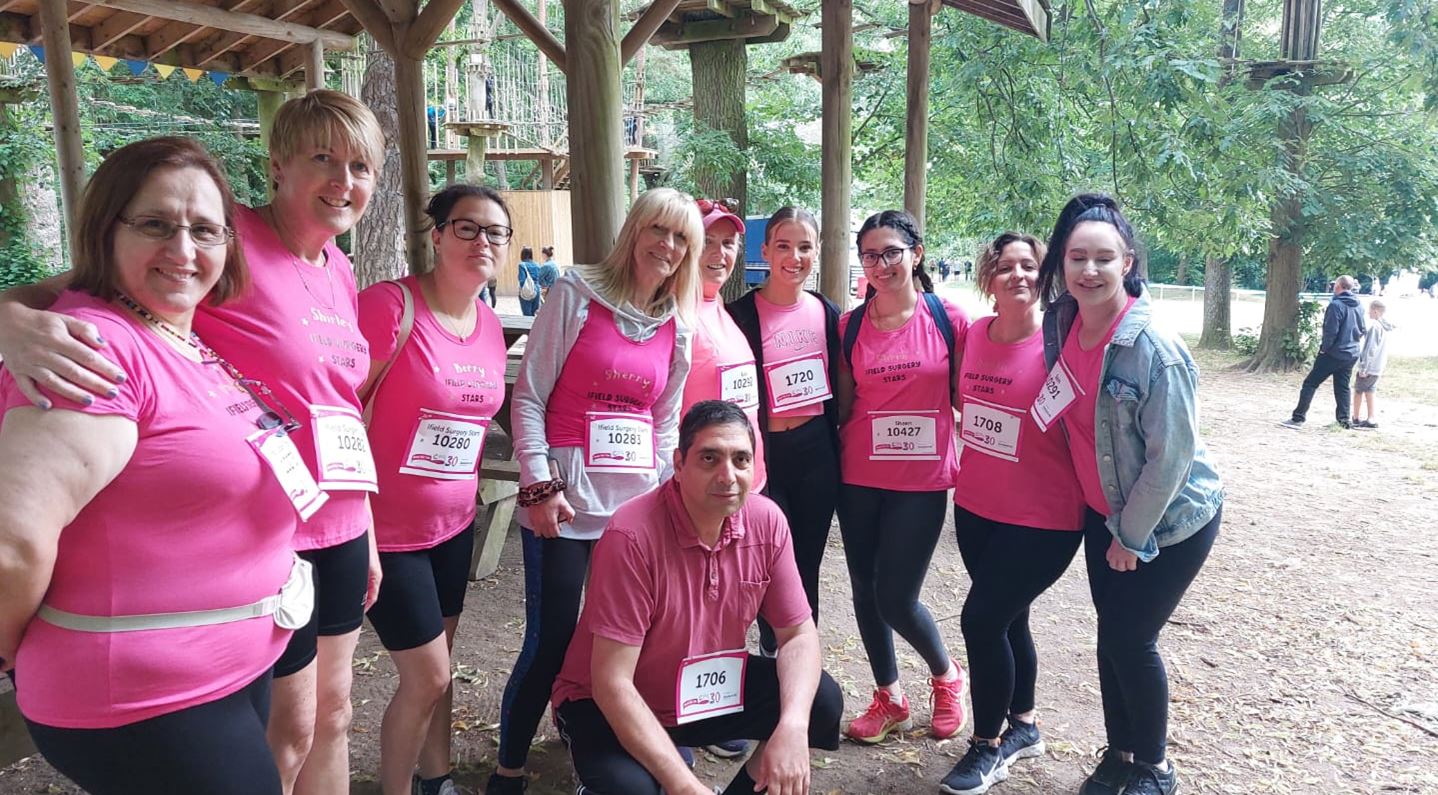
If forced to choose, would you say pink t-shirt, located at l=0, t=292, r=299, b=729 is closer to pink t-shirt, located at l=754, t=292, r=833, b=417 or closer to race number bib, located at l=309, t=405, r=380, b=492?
race number bib, located at l=309, t=405, r=380, b=492

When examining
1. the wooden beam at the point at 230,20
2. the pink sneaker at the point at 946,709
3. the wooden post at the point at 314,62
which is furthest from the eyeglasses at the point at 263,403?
the wooden post at the point at 314,62

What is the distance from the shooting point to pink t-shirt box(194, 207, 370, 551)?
1.83 meters

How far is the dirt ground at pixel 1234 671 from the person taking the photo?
3.16 metres

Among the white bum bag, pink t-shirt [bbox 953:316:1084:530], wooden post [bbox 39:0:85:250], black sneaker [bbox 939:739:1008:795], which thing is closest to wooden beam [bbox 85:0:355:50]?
wooden post [bbox 39:0:85:250]

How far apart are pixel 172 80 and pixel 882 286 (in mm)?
20668

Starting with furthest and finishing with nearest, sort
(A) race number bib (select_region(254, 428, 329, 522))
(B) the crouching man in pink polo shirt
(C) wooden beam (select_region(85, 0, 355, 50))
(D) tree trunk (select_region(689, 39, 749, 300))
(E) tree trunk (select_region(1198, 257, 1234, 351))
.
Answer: (E) tree trunk (select_region(1198, 257, 1234, 351)), (D) tree trunk (select_region(689, 39, 749, 300)), (C) wooden beam (select_region(85, 0, 355, 50)), (B) the crouching man in pink polo shirt, (A) race number bib (select_region(254, 428, 329, 522))

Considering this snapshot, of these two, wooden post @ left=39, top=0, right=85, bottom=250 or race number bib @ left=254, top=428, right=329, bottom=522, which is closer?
race number bib @ left=254, top=428, right=329, bottom=522

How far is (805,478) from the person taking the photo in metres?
3.14

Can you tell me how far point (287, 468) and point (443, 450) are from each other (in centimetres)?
81

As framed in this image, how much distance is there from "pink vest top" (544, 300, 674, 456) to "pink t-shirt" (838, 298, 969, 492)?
841mm

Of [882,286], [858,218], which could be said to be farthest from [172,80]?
[882,286]

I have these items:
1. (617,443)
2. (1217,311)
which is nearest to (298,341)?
(617,443)

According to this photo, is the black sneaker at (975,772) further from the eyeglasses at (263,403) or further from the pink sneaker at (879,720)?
the eyeglasses at (263,403)

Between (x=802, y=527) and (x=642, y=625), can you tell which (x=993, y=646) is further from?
(x=642, y=625)
